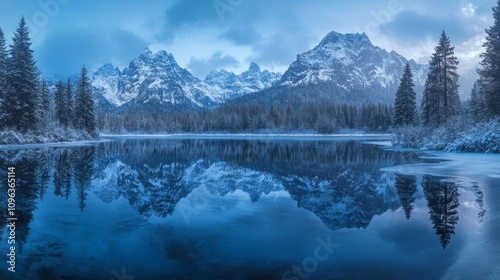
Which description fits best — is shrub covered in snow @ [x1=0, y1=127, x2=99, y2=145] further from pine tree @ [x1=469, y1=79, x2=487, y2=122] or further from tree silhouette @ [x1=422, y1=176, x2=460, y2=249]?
pine tree @ [x1=469, y1=79, x2=487, y2=122]

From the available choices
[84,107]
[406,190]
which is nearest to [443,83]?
[406,190]

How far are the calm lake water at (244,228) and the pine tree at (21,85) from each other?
3487 centimetres

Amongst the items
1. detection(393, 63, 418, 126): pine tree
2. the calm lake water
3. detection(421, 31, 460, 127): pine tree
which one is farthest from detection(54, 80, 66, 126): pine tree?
detection(421, 31, 460, 127): pine tree

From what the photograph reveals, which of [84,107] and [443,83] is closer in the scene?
[443,83]

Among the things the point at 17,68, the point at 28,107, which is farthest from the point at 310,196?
Result: the point at 17,68

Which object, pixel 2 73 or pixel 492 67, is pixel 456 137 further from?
pixel 2 73

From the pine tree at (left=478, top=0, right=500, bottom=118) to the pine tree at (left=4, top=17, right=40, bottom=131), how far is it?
192 ft

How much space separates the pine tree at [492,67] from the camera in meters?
37.8

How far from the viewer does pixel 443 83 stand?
1992 inches

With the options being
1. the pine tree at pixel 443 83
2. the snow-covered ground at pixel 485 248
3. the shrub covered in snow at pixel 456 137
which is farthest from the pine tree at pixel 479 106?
the snow-covered ground at pixel 485 248

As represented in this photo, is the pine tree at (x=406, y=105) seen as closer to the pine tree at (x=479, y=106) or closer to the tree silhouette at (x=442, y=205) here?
the pine tree at (x=479, y=106)

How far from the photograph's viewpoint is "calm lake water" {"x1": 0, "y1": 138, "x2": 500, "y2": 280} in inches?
263

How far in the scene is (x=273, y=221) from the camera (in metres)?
10.4

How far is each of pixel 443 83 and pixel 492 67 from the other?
11.8 metres
